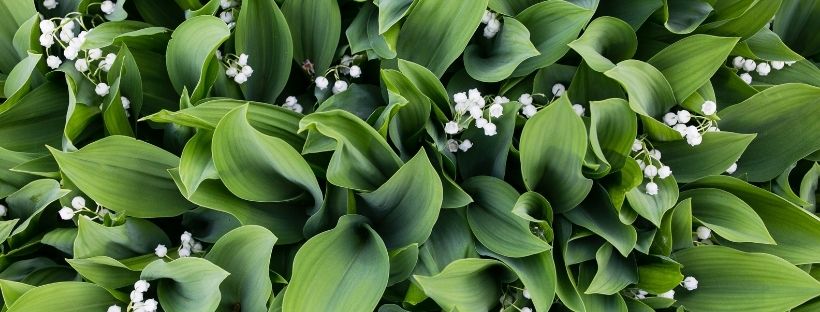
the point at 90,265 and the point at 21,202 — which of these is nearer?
the point at 90,265

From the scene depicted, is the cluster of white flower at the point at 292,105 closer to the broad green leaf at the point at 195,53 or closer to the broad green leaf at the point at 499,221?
the broad green leaf at the point at 195,53

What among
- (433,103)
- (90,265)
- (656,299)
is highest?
(433,103)

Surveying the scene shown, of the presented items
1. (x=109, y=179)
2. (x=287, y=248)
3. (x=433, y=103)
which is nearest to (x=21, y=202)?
(x=109, y=179)

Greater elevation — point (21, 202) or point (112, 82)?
point (112, 82)

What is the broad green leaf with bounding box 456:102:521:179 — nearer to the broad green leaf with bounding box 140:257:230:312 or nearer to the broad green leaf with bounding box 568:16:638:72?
the broad green leaf with bounding box 568:16:638:72

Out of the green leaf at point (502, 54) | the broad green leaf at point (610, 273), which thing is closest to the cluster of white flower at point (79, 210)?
the green leaf at point (502, 54)

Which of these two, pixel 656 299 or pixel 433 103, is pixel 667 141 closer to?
pixel 656 299
